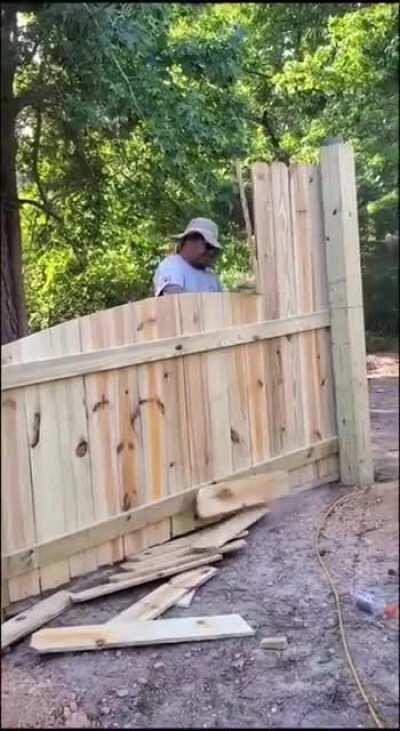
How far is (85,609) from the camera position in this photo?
241 centimetres

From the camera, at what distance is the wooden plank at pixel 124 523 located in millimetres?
2414

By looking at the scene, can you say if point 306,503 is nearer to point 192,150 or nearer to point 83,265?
point 83,265

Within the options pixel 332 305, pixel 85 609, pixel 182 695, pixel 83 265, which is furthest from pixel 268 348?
pixel 182 695

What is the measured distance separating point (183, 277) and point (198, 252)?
0.12 m

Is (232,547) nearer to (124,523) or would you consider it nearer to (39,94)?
(124,523)

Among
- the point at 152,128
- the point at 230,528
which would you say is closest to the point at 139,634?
the point at 230,528

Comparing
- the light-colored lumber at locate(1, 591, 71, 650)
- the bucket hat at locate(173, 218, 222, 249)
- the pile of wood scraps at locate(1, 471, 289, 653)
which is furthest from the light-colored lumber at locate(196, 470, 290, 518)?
the bucket hat at locate(173, 218, 222, 249)

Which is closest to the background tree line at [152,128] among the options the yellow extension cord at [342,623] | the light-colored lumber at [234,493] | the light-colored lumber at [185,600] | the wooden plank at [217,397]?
the wooden plank at [217,397]

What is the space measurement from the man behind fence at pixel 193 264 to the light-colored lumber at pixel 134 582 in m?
1.07

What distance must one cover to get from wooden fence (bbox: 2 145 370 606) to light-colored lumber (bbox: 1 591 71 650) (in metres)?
0.08

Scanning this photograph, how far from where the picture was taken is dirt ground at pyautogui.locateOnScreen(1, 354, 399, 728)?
1.37 metres

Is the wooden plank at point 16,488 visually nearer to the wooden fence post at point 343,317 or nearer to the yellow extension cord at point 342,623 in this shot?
the yellow extension cord at point 342,623

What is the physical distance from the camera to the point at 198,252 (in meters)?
3.17

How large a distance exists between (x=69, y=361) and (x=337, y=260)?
3.82 feet
